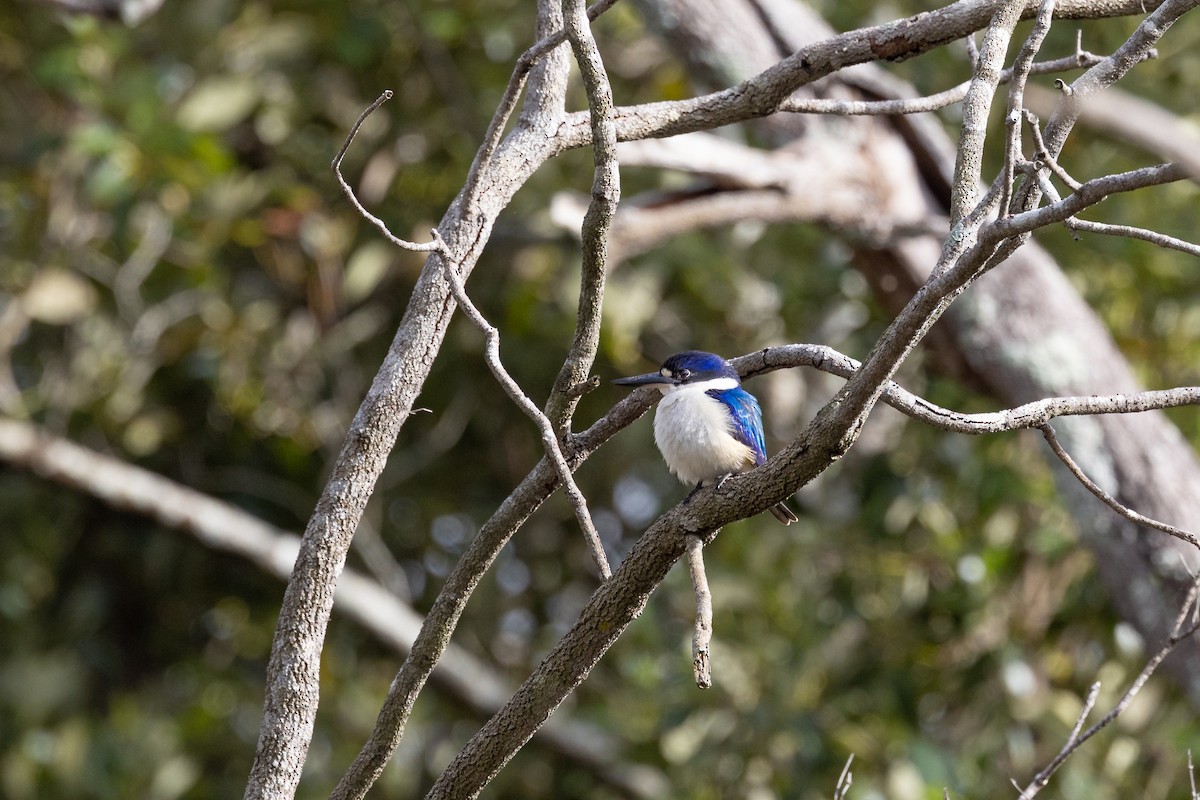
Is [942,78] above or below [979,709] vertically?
above

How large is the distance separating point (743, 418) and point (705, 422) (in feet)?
0.52

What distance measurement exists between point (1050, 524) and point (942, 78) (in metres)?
1.77

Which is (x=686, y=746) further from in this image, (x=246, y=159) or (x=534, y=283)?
(x=246, y=159)

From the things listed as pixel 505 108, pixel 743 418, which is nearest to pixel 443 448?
pixel 743 418

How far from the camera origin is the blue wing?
3289 millimetres

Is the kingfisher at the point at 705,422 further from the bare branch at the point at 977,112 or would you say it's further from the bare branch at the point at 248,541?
the bare branch at the point at 248,541

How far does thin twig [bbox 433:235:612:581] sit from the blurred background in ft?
7.60

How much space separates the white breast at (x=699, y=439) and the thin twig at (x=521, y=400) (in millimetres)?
884

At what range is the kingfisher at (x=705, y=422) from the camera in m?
3.20

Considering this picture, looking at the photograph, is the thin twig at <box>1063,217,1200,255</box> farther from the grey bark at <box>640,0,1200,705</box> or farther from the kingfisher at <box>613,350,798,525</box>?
the grey bark at <box>640,0,1200,705</box>

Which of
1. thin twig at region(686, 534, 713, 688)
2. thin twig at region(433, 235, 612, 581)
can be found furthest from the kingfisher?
thin twig at region(686, 534, 713, 688)

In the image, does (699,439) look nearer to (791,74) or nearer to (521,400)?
(791,74)

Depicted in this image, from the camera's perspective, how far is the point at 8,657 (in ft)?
20.0

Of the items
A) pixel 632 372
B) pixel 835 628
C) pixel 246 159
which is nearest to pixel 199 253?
pixel 246 159
